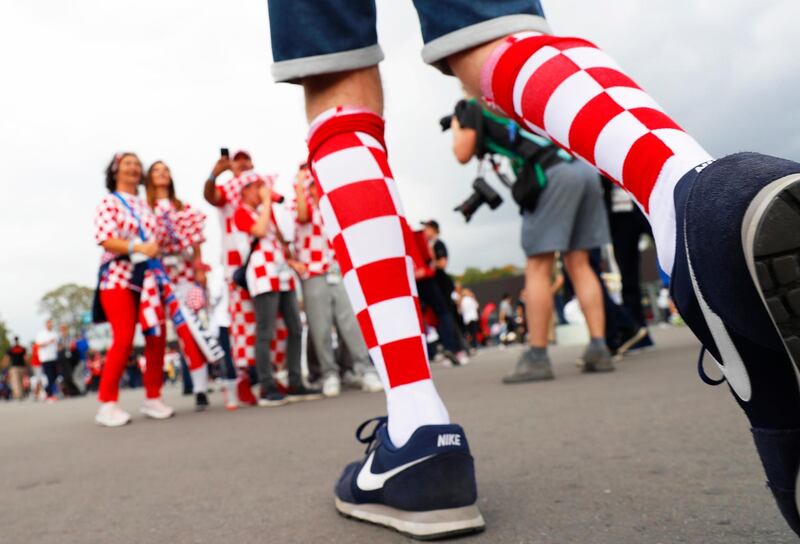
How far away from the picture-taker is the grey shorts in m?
4.16

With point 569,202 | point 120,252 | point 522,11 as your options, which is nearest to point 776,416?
point 522,11

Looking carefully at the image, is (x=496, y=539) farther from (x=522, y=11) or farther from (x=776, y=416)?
(x=522, y=11)

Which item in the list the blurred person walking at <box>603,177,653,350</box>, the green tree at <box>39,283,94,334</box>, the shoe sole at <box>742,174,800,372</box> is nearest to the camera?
the shoe sole at <box>742,174,800,372</box>

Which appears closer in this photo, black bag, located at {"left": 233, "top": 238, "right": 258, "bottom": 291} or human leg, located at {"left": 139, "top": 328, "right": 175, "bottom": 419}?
human leg, located at {"left": 139, "top": 328, "right": 175, "bottom": 419}

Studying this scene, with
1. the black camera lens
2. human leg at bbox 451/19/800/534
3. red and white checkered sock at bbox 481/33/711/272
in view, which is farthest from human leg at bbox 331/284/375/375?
human leg at bbox 451/19/800/534

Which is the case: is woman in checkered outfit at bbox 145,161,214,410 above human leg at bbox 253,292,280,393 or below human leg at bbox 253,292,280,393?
above

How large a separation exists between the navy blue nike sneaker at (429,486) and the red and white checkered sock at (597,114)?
1.59ft

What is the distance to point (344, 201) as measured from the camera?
50.6 inches

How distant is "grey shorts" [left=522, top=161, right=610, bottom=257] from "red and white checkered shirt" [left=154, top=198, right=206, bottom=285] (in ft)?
8.76

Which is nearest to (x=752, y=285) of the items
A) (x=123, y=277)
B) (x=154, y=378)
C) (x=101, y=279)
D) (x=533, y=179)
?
(x=533, y=179)

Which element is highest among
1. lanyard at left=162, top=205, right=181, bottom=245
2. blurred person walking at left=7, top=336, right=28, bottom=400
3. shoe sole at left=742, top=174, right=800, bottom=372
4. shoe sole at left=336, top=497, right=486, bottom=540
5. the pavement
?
lanyard at left=162, top=205, right=181, bottom=245

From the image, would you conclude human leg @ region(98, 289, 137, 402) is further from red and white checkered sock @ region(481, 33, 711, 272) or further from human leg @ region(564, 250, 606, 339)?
red and white checkered sock @ region(481, 33, 711, 272)

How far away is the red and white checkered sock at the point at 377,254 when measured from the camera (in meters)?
1.21

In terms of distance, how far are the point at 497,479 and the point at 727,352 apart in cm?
86
